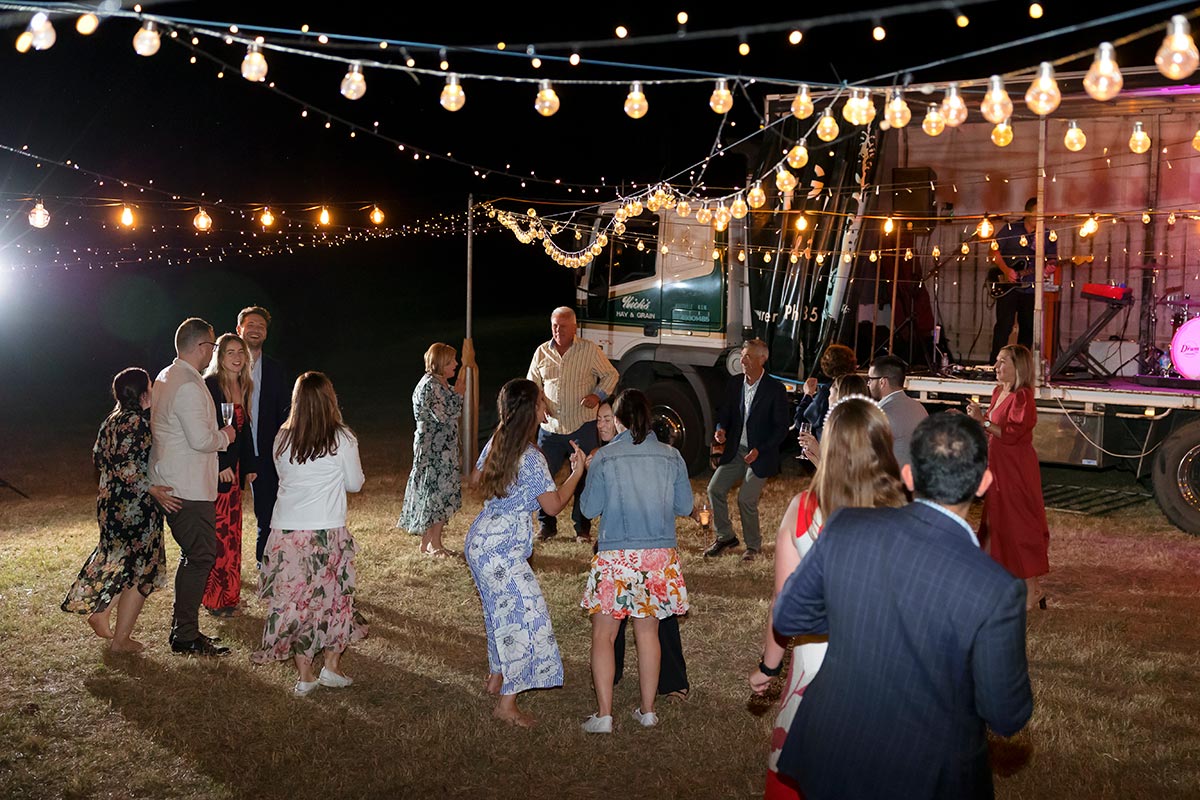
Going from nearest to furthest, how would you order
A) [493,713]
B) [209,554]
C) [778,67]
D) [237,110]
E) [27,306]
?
[493,713]
[209,554]
[778,67]
[27,306]
[237,110]

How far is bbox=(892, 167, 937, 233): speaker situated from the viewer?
10648mm

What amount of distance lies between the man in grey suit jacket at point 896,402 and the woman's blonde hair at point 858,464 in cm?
212

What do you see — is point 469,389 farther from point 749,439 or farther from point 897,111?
point 897,111

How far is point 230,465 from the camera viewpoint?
6.41 meters

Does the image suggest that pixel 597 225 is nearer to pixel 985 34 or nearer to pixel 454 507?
pixel 454 507

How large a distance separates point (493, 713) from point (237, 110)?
34.7m

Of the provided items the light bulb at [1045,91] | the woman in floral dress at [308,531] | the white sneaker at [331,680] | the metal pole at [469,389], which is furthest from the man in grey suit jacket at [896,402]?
the metal pole at [469,389]

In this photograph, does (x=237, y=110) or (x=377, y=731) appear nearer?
(x=377, y=731)

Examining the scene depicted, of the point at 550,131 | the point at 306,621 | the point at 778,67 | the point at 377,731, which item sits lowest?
the point at 377,731

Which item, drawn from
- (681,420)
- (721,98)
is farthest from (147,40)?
(681,420)

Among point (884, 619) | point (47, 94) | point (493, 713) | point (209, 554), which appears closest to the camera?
point (884, 619)

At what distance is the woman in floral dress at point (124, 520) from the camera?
5723mm

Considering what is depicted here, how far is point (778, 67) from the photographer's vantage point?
66.6 feet

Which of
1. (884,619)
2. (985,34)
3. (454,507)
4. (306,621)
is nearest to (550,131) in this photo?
(985,34)
